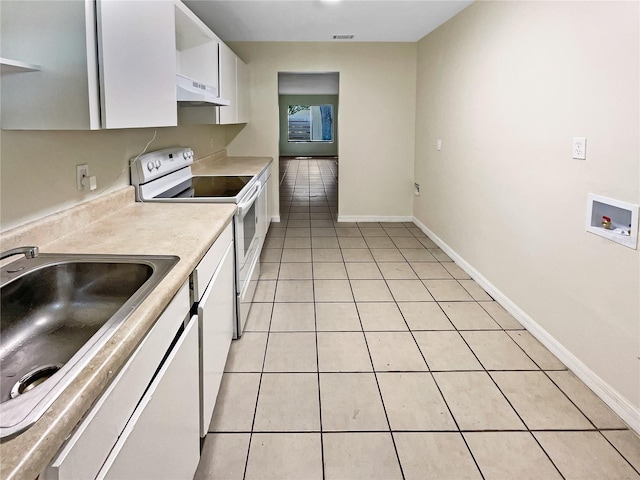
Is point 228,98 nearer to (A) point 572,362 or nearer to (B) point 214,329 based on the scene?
(B) point 214,329

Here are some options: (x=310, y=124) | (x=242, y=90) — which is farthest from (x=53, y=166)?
(x=310, y=124)

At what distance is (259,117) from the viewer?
587 cm

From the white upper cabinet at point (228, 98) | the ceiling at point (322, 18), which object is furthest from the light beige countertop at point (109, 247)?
the ceiling at point (322, 18)

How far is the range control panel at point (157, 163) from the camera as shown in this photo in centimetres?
263

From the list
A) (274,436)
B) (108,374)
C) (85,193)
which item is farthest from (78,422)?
(85,193)

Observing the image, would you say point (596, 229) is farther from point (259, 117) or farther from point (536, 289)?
point (259, 117)

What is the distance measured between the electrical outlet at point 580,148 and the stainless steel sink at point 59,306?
2.05m

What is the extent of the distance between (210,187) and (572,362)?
2.53 meters

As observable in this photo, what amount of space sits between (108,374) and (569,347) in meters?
2.40

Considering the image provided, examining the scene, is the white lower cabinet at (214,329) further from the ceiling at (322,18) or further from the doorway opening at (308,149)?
the doorway opening at (308,149)

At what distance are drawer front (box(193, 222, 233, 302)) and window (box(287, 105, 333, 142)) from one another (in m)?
15.2

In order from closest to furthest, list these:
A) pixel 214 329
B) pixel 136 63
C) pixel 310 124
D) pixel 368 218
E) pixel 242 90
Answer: pixel 136 63, pixel 214 329, pixel 242 90, pixel 368 218, pixel 310 124

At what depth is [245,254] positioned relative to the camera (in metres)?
3.00

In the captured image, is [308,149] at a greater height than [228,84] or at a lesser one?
lesser
